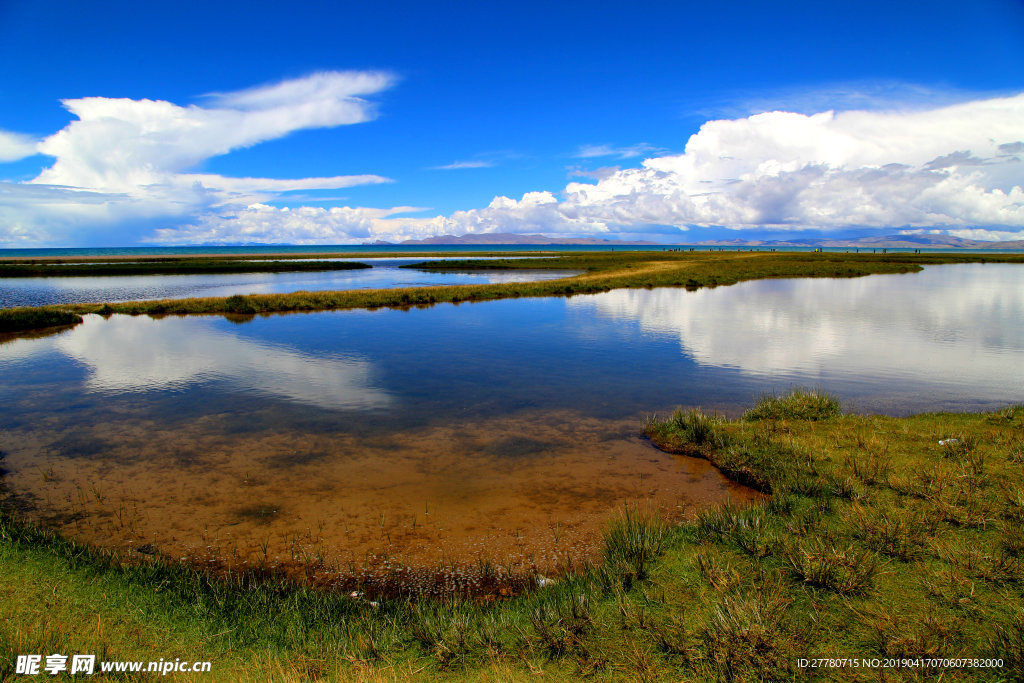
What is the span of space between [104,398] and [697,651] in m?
20.0

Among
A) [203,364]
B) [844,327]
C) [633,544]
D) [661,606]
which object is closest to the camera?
[661,606]

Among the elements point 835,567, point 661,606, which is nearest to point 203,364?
point 661,606

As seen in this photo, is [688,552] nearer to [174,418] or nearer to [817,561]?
[817,561]

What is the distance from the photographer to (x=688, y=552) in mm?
7371

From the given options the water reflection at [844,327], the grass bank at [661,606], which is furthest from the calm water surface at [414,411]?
the grass bank at [661,606]

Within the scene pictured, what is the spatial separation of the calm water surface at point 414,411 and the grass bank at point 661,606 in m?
1.39

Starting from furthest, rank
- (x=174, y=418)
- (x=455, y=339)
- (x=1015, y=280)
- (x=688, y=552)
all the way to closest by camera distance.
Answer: (x=1015, y=280) < (x=455, y=339) < (x=174, y=418) < (x=688, y=552)

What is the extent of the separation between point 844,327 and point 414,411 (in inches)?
1003

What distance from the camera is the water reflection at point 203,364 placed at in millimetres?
17969

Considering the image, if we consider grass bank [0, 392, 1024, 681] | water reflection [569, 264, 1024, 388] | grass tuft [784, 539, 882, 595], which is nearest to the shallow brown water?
grass bank [0, 392, 1024, 681]

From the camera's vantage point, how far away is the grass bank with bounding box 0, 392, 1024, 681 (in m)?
5.22

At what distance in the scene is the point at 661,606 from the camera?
616 centimetres

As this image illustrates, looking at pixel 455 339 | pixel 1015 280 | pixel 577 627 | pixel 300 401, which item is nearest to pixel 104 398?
pixel 300 401

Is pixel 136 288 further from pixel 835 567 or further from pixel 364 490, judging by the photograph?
pixel 835 567
